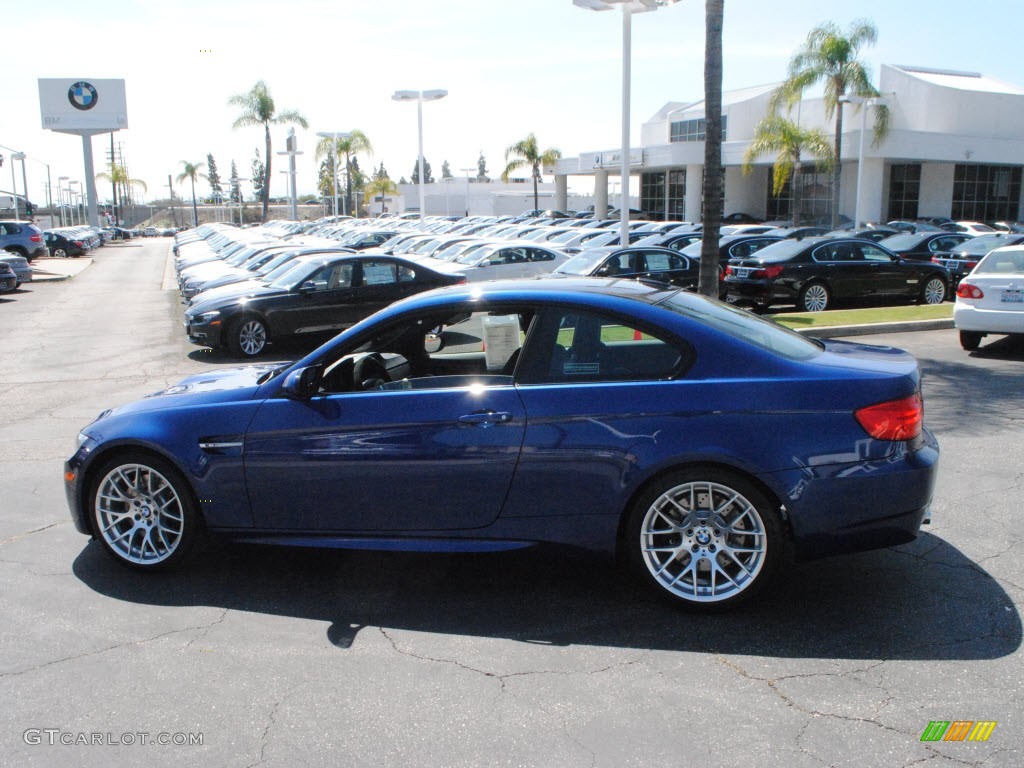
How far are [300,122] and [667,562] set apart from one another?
67.3 m

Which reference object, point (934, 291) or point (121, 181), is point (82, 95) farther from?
point (934, 291)

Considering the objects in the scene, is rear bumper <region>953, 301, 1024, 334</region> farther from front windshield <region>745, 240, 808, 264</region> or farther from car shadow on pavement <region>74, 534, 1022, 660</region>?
car shadow on pavement <region>74, 534, 1022, 660</region>

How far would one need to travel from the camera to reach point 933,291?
18.9 metres

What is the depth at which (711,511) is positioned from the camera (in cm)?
438

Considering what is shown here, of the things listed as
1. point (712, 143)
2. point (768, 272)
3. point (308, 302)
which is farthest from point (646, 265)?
point (308, 302)

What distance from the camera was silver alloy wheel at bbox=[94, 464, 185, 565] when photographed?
500 cm

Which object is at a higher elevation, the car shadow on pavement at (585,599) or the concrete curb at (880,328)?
the concrete curb at (880,328)

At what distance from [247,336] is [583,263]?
7060mm

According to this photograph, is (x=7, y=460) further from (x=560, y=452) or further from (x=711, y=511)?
(x=711, y=511)

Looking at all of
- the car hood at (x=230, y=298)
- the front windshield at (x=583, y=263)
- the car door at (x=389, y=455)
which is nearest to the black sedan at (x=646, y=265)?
the front windshield at (x=583, y=263)

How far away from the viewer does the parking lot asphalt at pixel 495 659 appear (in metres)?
3.43

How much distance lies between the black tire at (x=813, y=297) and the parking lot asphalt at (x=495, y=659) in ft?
38.7

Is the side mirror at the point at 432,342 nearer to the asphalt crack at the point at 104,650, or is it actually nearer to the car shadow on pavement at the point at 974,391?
the asphalt crack at the point at 104,650

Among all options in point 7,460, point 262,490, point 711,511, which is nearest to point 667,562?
point 711,511
